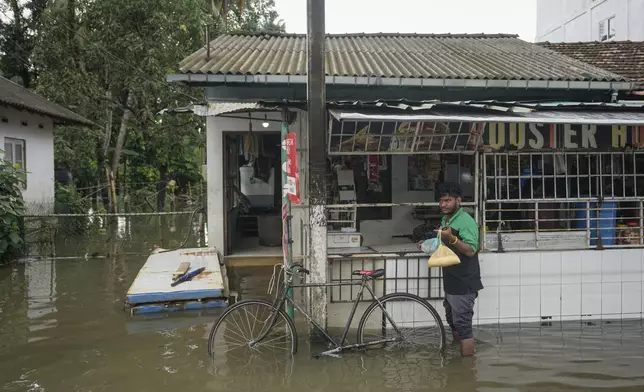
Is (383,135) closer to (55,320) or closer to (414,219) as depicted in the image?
(414,219)

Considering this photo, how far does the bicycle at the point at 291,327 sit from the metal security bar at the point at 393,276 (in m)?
0.48

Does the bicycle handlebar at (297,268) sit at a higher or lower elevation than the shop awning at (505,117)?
lower

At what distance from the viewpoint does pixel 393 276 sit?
21.6 ft

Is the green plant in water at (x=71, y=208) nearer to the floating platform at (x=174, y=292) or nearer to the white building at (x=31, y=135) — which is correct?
the white building at (x=31, y=135)

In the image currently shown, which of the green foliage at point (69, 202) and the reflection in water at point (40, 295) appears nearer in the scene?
the reflection in water at point (40, 295)

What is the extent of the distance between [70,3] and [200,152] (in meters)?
11.1

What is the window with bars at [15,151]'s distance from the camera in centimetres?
1388

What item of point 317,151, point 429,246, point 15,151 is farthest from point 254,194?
point 429,246

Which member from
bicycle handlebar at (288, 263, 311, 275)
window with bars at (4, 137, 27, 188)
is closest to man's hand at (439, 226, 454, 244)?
bicycle handlebar at (288, 263, 311, 275)

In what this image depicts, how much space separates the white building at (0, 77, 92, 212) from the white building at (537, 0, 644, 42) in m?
21.4

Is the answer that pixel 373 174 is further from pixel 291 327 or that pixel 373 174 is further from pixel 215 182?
pixel 291 327

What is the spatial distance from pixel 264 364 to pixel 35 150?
12.9 m

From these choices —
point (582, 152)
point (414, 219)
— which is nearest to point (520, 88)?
point (582, 152)

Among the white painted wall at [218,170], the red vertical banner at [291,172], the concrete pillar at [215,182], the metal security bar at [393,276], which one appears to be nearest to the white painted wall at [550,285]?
the metal security bar at [393,276]
